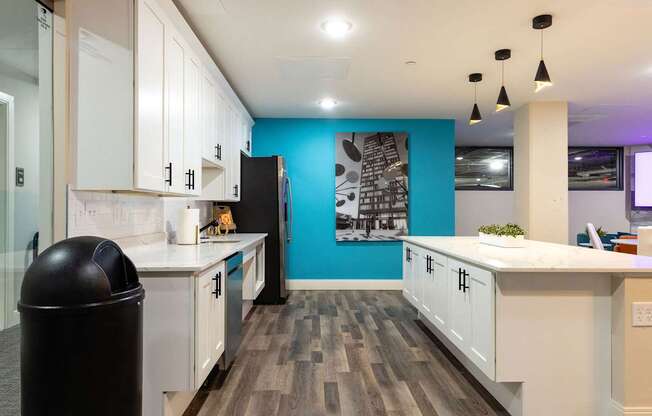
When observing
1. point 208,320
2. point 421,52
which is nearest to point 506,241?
point 421,52

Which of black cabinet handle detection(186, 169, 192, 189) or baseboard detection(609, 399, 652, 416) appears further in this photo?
black cabinet handle detection(186, 169, 192, 189)

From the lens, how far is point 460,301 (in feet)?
8.09

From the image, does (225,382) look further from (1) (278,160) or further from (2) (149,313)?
(1) (278,160)

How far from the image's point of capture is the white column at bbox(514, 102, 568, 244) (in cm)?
474

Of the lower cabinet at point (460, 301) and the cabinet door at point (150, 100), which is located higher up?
the cabinet door at point (150, 100)

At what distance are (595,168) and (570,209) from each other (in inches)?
40.4

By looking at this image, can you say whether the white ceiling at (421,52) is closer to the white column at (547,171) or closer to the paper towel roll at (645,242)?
the white column at (547,171)

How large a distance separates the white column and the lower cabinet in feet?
7.10

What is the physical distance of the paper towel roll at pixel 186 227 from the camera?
9.53 feet

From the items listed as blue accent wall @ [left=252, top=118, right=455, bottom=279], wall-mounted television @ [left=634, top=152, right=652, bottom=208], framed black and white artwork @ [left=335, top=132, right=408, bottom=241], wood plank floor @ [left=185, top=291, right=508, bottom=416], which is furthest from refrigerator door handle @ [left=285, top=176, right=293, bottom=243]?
wall-mounted television @ [left=634, top=152, right=652, bottom=208]

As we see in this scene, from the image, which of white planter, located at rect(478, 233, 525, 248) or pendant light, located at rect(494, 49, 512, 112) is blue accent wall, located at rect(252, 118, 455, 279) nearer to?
pendant light, located at rect(494, 49, 512, 112)

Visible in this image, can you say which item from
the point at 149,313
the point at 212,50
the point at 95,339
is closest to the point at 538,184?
the point at 212,50

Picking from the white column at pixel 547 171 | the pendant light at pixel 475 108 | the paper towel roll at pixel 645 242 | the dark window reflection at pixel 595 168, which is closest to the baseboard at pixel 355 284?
the white column at pixel 547 171

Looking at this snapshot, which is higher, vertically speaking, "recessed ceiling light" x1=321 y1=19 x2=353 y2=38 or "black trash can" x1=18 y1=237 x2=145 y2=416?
"recessed ceiling light" x1=321 y1=19 x2=353 y2=38
